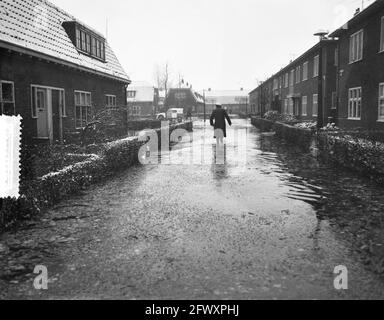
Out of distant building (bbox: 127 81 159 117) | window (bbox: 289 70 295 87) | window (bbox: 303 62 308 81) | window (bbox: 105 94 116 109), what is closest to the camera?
window (bbox: 105 94 116 109)

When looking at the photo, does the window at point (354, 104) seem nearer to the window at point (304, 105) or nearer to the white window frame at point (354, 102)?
the white window frame at point (354, 102)

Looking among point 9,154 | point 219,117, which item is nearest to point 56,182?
point 9,154

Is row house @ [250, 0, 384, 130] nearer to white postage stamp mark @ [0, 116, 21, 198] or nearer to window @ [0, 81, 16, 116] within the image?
window @ [0, 81, 16, 116]

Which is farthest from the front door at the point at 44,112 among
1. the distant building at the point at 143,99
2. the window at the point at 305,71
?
the distant building at the point at 143,99

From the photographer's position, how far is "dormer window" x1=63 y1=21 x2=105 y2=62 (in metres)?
19.1

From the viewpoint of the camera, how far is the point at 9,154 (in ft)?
19.2

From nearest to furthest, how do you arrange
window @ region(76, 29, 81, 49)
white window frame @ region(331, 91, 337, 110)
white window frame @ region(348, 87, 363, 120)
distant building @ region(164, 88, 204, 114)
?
window @ region(76, 29, 81, 49)
white window frame @ region(348, 87, 363, 120)
white window frame @ region(331, 91, 337, 110)
distant building @ region(164, 88, 204, 114)

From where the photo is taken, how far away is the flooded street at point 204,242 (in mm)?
4020

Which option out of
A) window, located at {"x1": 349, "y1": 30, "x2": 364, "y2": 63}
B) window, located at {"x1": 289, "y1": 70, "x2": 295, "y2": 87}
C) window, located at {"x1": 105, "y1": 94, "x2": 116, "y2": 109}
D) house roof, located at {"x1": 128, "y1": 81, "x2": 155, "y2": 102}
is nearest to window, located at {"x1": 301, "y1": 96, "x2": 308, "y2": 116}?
window, located at {"x1": 289, "y1": 70, "x2": 295, "y2": 87}

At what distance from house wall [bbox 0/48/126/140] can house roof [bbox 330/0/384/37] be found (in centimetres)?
1232

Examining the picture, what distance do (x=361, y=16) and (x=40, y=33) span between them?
14.5 m

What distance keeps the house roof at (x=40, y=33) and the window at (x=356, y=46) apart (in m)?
13.1

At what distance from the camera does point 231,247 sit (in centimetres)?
520
